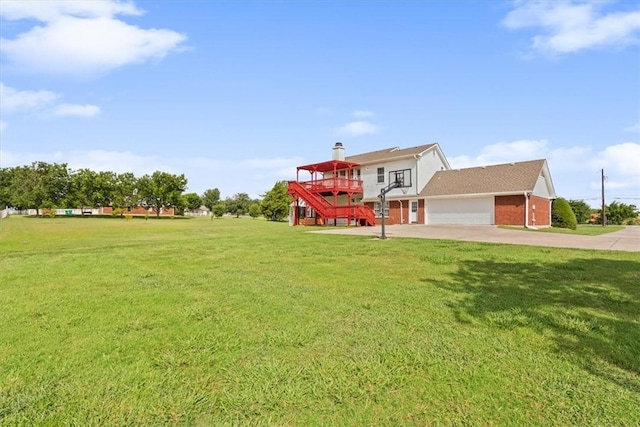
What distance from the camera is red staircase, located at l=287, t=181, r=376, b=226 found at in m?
25.4

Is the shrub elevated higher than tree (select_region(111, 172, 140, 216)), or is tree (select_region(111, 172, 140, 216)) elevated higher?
tree (select_region(111, 172, 140, 216))

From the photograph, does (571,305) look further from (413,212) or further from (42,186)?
(42,186)

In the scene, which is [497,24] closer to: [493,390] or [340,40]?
[340,40]

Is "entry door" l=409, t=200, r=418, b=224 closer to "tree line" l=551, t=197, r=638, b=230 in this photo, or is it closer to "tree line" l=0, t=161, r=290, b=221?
"tree line" l=551, t=197, r=638, b=230

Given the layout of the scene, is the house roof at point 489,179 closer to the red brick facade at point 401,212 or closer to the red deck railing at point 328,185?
the red brick facade at point 401,212

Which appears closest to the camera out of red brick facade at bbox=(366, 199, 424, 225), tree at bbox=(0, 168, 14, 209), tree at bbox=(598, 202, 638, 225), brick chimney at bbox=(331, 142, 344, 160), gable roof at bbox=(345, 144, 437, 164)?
red brick facade at bbox=(366, 199, 424, 225)

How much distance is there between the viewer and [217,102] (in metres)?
18.9

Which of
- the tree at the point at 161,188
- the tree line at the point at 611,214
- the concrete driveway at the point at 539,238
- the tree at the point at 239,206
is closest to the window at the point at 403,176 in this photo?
the concrete driveway at the point at 539,238

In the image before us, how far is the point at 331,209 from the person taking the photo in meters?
26.2

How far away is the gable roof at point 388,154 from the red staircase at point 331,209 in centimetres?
539

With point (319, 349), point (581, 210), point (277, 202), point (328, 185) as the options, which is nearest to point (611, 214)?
point (581, 210)

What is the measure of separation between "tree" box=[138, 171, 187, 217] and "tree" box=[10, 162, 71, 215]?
12.9 m

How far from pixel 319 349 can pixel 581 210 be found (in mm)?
51300

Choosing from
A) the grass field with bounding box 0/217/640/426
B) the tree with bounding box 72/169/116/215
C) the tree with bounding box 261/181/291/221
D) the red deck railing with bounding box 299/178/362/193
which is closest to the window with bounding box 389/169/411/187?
the red deck railing with bounding box 299/178/362/193
